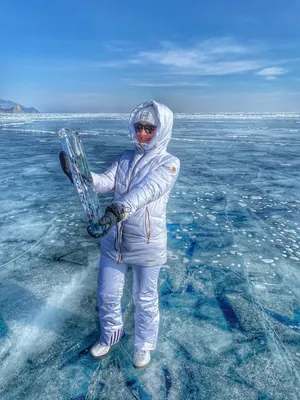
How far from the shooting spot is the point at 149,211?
2096mm

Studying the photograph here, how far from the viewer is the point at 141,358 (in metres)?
2.35

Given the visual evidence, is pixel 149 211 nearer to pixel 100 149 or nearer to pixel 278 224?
pixel 278 224

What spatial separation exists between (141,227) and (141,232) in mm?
38

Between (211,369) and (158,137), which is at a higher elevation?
(158,137)

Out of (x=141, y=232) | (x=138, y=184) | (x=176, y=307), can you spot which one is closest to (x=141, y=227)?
(x=141, y=232)

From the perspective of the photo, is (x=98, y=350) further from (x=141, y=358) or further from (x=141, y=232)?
(x=141, y=232)

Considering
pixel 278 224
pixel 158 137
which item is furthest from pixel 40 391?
pixel 278 224

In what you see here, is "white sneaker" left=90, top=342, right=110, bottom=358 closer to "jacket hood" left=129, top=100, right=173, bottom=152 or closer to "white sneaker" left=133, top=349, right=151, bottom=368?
"white sneaker" left=133, top=349, right=151, bottom=368

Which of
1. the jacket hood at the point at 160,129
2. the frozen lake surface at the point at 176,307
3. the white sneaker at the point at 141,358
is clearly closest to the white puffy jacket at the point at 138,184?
the jacket hood at the point at 160,129

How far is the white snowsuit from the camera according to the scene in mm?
2066

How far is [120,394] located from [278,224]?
3969 mm

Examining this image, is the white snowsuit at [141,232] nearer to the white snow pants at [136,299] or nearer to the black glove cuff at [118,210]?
the white snow pants at [136,299]

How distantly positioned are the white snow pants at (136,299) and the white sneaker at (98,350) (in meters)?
0.06

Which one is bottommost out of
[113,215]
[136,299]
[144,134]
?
[136,299]
